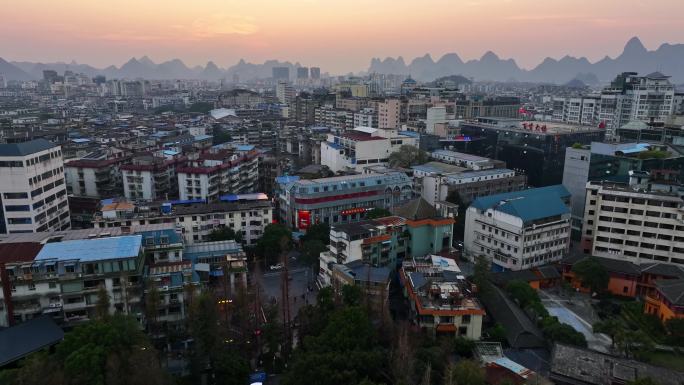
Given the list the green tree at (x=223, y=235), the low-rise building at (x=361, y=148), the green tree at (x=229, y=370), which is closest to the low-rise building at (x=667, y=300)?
the green tree at (x=229, y=370)

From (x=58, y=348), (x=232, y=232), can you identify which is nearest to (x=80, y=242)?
(x=58, y=348)

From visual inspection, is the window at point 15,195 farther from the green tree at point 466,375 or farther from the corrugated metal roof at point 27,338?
the green tree at point 466,375

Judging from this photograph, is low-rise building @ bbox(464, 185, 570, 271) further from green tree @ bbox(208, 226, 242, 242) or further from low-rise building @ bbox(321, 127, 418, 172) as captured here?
low-rise building @ bbox(321, 127, 418, 172)

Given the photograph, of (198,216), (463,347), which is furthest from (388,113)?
(463,347)

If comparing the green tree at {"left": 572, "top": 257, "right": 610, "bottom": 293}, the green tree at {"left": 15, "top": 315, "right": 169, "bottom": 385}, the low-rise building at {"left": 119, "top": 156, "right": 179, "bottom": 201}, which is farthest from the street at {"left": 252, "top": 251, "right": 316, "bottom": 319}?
the low-rise building at {"left": 119, "top": 156, "right": 179, "bottom": 201}

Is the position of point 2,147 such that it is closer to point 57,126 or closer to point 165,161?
point 165,161

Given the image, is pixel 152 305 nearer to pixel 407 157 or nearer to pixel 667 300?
pixel 667 300

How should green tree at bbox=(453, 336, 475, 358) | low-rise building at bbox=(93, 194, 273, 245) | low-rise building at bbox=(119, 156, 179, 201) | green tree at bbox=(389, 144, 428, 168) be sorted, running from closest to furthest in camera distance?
green tree at bbox=(453, 336, 475, 358) → low-rise building at bbox=(93, 194, 273, 245) → low-rise building at bbox=(119, 156, 179, 201) → green tree at bbox=(389, 144, 428, 168)
